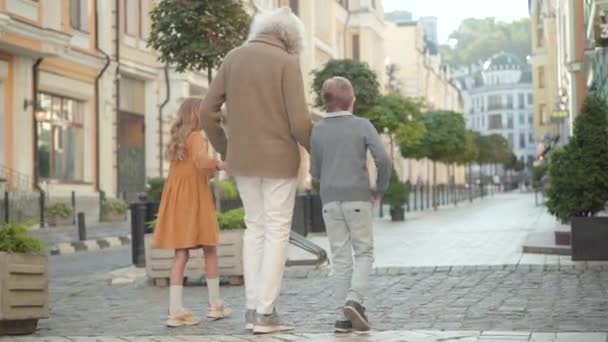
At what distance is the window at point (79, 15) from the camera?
89.7 ft

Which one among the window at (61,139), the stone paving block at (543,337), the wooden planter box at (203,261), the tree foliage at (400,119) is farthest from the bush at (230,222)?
the tree foliage at (400,119)

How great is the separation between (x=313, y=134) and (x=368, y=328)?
1245mm

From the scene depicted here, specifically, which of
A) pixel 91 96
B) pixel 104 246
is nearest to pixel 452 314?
pixel 104 246

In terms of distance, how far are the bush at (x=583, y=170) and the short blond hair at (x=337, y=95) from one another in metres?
5.64

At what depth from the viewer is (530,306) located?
7848 millimetres

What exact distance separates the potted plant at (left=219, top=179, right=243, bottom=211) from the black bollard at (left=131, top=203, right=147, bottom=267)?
4.70 metres

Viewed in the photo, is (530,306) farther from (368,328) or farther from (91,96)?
(91,96)

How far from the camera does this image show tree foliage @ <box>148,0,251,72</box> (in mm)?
14367

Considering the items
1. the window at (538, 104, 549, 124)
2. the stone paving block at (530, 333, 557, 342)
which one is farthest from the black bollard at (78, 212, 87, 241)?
the window at (538, 104, 549, 124)

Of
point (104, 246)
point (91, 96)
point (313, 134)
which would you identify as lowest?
point (104, 246)

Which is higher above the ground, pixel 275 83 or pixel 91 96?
pixel 91 96

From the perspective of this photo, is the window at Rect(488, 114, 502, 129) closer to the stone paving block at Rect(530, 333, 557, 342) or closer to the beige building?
the beige building

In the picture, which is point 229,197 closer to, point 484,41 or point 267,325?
point 267,325

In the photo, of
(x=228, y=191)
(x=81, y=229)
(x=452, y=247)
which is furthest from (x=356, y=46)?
(x=452, y=247)
